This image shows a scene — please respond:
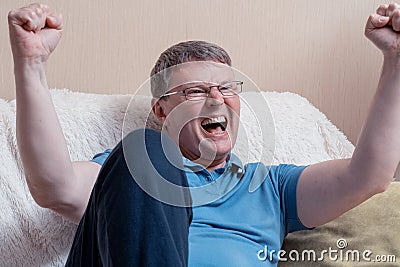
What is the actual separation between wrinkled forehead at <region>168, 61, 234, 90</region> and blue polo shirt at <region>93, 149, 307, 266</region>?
0.56 ft

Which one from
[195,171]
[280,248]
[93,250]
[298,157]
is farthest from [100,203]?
[298,157]

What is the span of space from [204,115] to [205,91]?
0.16 ft

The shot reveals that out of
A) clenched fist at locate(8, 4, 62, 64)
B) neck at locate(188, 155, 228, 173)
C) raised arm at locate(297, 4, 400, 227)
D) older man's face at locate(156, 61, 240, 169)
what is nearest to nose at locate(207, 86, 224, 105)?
older man's face at locate(156, 61, 240, 169)

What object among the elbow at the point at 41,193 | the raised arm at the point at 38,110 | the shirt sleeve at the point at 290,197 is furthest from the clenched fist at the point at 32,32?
the shirt sleeve at the point at 290,197

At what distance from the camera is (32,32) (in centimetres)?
107

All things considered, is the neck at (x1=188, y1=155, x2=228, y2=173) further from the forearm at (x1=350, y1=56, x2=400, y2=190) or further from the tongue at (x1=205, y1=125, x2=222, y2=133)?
the forearm at (x1=350, y1=56, x2=400, y2=190)

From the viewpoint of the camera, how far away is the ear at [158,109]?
4.58 ft

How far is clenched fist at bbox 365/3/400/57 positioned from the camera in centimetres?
109

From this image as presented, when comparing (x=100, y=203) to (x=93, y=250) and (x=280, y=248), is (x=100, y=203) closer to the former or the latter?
(x=93, y=250)

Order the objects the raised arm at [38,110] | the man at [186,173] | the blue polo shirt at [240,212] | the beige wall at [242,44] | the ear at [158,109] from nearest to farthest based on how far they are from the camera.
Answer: the man at [186,173], the raised arm at [38,110], the blue polo shirt at [240,212], the ear at [158,109], the beige wall at [242,44]

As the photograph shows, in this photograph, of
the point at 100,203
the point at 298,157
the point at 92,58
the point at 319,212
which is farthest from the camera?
the point at 92,58

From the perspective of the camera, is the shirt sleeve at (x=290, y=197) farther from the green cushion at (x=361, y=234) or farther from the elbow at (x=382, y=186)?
the elbow at (x=382, y=186)

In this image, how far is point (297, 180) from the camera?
1284 mm

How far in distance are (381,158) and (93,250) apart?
53cm
